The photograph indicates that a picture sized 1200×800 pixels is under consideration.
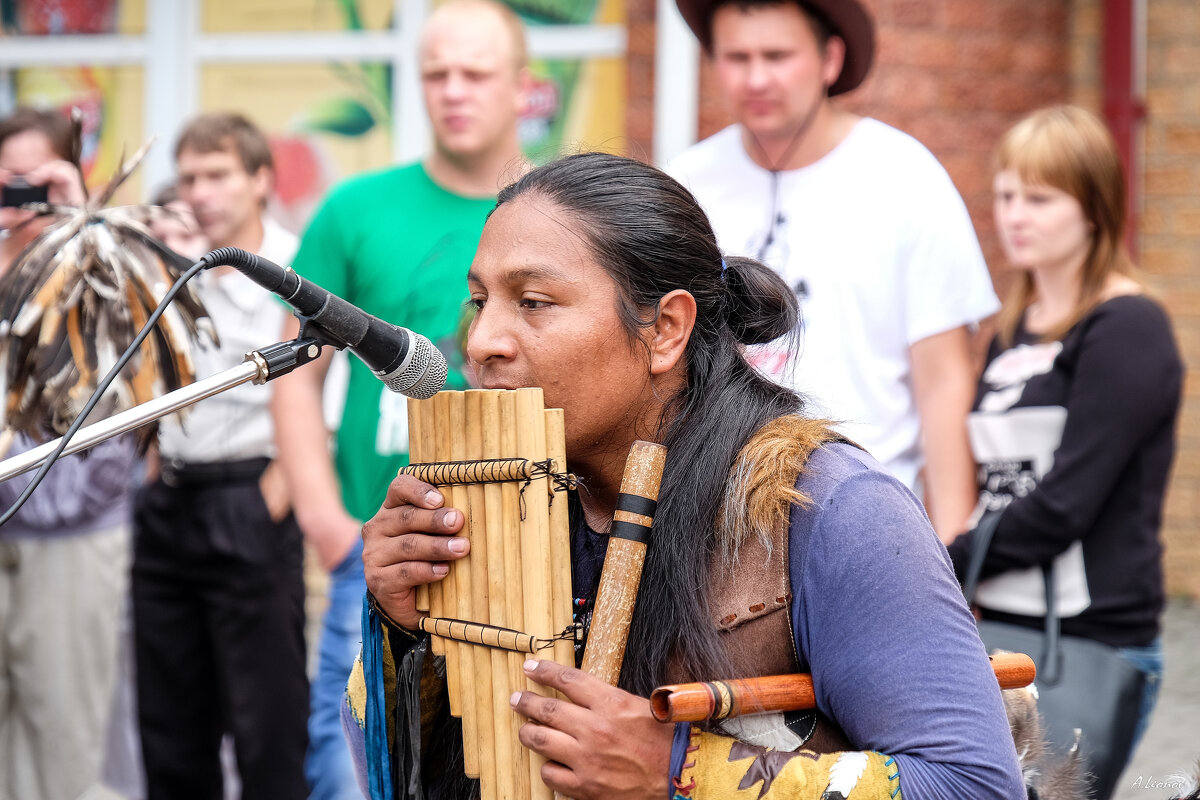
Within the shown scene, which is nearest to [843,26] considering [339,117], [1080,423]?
[1080,423]

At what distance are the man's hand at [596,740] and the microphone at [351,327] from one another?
1.40 ft

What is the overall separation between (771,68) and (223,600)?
2.20 m

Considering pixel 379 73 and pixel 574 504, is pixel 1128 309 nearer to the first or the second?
pixel 574 504

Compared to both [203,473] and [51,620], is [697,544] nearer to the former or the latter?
[203,473]

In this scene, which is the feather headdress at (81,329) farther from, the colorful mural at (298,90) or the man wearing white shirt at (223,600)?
the colorful mural at (298,90)

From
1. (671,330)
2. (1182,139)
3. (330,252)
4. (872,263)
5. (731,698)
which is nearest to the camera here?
(731,698)

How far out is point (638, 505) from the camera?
69.9 inches

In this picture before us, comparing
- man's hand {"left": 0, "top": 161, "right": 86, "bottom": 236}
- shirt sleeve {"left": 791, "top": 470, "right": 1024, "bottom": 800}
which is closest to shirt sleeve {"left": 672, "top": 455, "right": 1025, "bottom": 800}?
shirt sleeve {"left": 791, "top": 470, "right": 1024, "bottom": 800}

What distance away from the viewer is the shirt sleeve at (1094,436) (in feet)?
9.45

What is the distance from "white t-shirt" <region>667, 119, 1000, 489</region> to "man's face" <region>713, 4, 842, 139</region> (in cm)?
13

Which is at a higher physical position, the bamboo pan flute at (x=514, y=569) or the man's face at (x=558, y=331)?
the man's face at (x=558, y=331)

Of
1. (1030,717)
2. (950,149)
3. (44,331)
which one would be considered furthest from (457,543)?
(950,149)

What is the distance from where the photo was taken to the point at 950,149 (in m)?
4.84

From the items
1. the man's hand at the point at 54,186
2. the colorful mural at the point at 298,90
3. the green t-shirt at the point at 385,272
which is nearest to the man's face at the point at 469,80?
the green t-shirt at the point at 385,272
